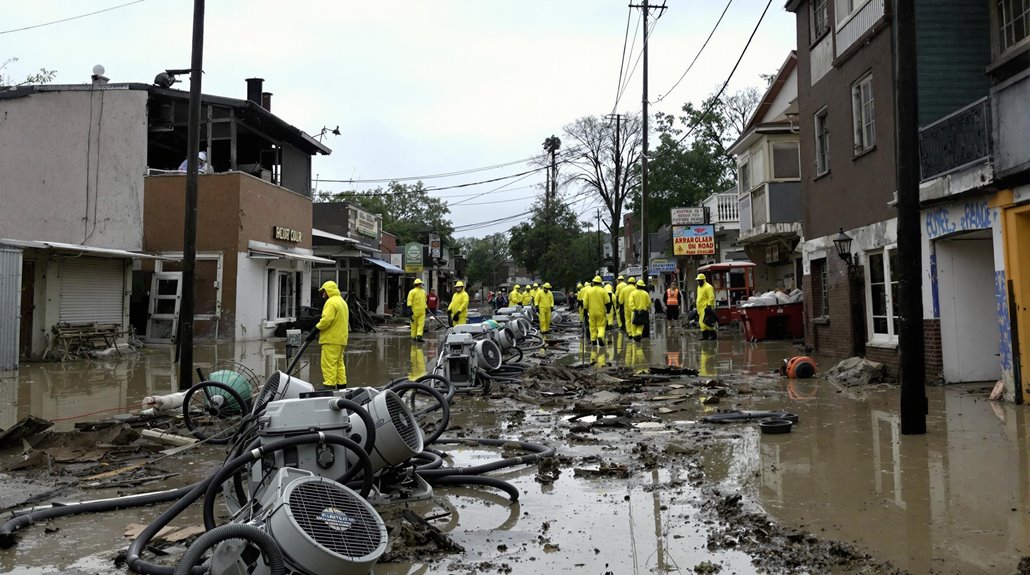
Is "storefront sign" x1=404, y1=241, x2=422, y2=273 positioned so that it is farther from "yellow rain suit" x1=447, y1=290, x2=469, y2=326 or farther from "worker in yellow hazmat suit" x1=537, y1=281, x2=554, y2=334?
"yellow rain suit" x1=447, y1=290, x2=469, y2=326

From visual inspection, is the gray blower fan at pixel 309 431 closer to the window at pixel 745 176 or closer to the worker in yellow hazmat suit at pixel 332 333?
the worker in yellow hazmat suit at pixel 332 333

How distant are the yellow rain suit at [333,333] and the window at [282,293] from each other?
46.1 ft

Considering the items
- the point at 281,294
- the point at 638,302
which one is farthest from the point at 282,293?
the point at 638,302

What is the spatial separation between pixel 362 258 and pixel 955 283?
87.7ft

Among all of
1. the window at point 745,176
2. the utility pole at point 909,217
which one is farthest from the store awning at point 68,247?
the window at point 745,176

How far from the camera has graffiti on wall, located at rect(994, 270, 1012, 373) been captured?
9.30 metres

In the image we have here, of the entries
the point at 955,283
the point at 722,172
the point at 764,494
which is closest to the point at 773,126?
the point at 955,283

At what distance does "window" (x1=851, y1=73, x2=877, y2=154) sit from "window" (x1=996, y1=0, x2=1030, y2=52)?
216 centimetres

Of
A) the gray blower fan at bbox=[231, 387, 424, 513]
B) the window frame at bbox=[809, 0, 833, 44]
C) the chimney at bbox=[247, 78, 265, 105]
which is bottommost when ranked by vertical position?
the gray blower fan at bbox=[231, 387, 424, 513]

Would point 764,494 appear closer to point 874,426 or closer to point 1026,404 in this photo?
point 874,426

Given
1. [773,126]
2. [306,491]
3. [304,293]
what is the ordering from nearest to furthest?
[306,491], [773,126], [304,293]

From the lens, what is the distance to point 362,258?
113ft

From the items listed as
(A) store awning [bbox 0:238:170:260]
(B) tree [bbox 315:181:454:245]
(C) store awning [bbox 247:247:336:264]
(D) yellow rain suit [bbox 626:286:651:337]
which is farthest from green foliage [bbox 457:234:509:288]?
(A) store awning [bbox 0:238:170:260]

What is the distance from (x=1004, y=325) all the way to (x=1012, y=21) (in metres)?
5.10
